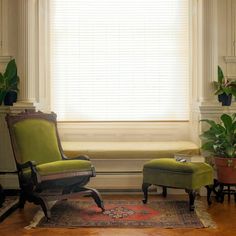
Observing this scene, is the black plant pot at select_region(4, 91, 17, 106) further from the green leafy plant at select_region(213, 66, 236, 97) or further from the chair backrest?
the green leafy plant at select_region(213, 66, 236, 97)

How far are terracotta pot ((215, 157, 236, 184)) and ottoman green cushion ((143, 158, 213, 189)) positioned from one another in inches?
8.4

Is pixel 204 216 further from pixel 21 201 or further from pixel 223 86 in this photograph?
pixel 21 201

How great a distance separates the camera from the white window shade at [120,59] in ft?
19.2

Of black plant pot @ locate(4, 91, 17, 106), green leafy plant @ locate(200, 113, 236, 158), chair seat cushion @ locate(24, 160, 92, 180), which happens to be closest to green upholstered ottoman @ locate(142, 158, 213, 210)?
green leafy plant @ locate(200, 113, 236, 158)

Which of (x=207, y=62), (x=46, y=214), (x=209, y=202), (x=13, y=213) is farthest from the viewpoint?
(x=207, y=62)

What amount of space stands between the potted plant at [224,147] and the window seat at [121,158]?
1.21ft

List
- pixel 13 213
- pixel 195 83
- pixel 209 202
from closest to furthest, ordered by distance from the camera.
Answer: pixel 13 213 < pixel 209 202 < pixel 195 83

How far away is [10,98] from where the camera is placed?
208 inches

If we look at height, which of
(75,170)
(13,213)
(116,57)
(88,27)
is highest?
(88,27)

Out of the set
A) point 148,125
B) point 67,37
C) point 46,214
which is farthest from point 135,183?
point 67,37

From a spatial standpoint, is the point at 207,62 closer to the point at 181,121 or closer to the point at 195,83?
the point at 195,83

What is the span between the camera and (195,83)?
576cm

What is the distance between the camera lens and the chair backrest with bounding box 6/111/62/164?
174 inches

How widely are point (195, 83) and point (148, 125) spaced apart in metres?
0.84
